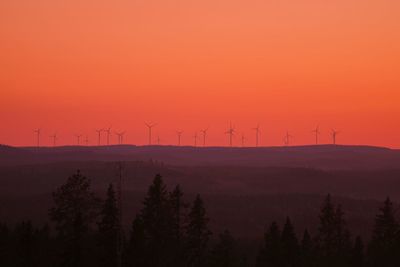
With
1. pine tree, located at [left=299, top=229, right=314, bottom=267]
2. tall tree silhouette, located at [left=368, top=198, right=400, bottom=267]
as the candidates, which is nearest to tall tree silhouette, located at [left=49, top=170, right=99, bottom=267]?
pine tree, located at [left=299, top=229, right=314, bottom=267]

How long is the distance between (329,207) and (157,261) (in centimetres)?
2211

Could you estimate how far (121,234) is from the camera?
63.4 metres

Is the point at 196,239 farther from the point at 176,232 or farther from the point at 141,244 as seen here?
the point at 141,244

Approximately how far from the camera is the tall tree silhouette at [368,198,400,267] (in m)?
71.6

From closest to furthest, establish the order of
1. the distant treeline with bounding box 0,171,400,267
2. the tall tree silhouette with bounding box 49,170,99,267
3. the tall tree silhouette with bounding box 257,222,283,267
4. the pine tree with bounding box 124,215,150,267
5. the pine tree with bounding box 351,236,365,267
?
the pine tree with bounding box 124,215,150,267, the distant treeline with bounding box 0,171,400,267, the tall tree silhouette with bounding box 257,222,283,267, the tall tree silhouette with bounding box 49,170,99,267, the pine tree with bounding box 351,236,365,267

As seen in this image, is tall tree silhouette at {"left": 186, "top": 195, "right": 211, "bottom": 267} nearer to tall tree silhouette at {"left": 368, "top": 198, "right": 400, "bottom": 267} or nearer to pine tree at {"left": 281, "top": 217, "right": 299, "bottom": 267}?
pine tree at {"left": 281, "top": 217, "right": 299, "bottom": 267}

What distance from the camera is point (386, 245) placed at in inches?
3012

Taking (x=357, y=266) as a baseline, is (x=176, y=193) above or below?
above

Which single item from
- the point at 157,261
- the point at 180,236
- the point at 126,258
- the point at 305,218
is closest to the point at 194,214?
the point at 180,236

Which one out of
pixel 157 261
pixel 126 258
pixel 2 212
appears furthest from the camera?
pixel 2 212

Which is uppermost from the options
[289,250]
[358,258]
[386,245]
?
[386,245]

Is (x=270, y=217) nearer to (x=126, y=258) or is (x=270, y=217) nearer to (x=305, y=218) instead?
(x=305, y=218)

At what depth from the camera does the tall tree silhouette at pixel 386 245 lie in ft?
235

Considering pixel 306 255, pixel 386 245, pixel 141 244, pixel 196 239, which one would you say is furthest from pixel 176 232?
pixel 386 245
